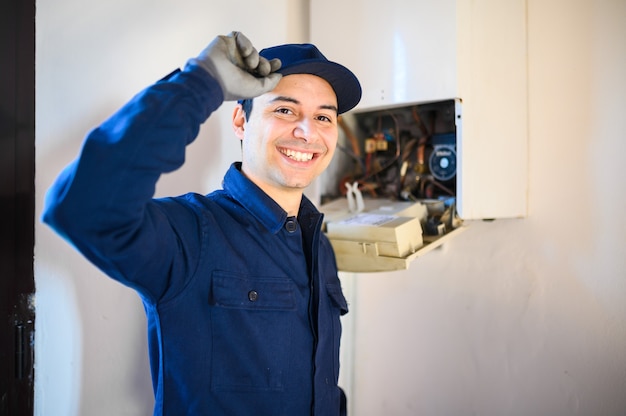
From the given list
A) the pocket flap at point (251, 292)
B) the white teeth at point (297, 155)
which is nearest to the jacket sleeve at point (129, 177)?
the pocket flap at point (251, 292)

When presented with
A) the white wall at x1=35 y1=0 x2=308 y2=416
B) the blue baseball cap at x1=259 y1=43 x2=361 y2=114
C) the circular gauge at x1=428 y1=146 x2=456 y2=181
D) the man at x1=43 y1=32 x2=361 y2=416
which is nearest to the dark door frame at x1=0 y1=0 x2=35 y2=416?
the white wall at x1=35 y1=0 x2=308 y2=416

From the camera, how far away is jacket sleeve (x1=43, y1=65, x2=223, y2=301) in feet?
1.69

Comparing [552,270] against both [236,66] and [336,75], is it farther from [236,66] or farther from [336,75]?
[236,66]

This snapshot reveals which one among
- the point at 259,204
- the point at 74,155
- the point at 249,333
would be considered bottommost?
the point at 249,333

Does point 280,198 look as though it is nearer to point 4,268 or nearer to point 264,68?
point 264,68

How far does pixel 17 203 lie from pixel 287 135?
637mm

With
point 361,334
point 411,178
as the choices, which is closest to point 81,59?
point 411,178

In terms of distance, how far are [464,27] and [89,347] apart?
118cm

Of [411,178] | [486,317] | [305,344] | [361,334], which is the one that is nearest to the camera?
[305,344]

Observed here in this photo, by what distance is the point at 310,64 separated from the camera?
0.87 m

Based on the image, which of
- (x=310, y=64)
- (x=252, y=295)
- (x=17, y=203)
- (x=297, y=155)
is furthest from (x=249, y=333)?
(x=17, y=203)

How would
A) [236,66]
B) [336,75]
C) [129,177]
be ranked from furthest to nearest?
[336,75] → [236,66] → [129,177]

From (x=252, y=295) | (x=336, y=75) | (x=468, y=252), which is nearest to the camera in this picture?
(x=252, y=295)

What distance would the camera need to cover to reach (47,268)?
Result: 1.03 metres
